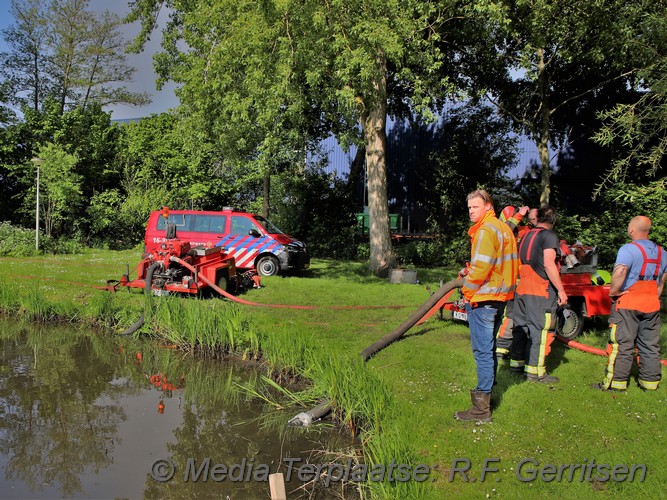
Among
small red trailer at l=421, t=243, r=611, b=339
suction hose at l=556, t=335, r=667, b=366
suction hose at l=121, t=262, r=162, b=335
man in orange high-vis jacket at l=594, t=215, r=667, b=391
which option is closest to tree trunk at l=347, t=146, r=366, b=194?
suction hose at l=121, t=262, r=162, b=335

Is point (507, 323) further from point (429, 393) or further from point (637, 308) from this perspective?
point (429, 393)

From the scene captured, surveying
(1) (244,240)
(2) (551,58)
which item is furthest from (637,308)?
(2) (551,58)

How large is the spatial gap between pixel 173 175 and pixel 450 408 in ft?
63.0

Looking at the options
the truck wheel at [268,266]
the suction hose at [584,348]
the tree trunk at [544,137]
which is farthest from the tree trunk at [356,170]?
the suction hose at [584,348]

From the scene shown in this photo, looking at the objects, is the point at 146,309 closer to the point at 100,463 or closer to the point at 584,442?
the point at 100,463

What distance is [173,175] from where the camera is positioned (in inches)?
878

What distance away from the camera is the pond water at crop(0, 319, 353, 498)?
4.62 meters

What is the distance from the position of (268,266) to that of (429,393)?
916 cm

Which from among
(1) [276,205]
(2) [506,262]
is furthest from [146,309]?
(1) [276,205]

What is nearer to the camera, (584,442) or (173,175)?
(584,442)

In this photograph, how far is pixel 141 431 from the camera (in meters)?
5.64

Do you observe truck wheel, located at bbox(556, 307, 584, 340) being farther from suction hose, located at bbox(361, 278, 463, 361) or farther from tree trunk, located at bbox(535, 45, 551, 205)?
tree trunk, located at bbox(535, 45, 551, 205)

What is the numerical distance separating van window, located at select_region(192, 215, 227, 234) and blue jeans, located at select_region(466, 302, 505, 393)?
34.3 feet

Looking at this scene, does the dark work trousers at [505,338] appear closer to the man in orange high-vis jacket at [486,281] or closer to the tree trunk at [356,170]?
the man in orange high-vis jacket at [486,281]
